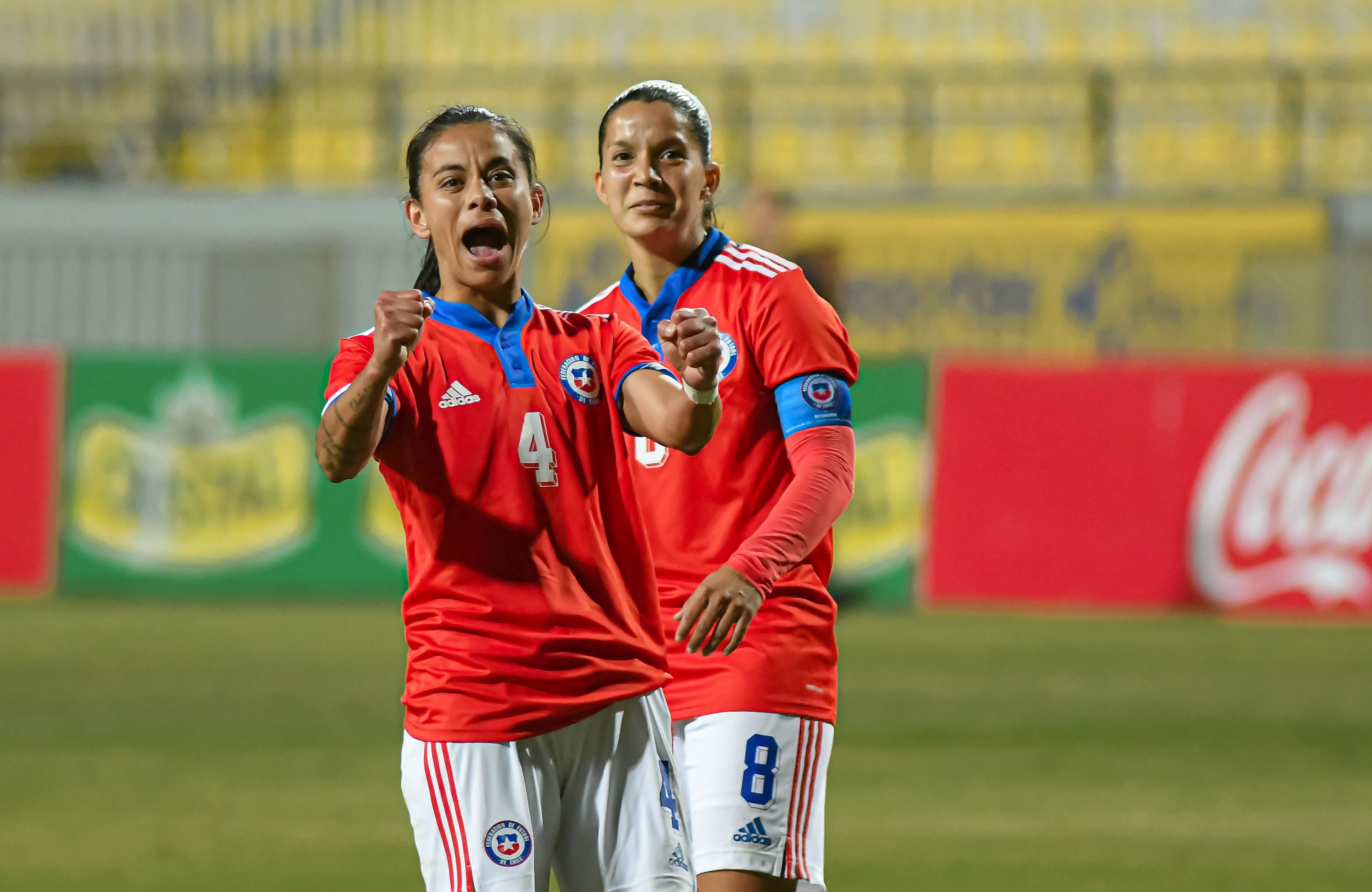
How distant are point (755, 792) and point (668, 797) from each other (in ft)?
1.73

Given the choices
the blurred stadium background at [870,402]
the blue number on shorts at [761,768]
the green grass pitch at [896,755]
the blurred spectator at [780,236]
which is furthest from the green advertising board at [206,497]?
the blue number on shorts at [761,768]

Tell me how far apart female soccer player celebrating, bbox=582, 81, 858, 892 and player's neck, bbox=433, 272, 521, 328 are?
0.55m

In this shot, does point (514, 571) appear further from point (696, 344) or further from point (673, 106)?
point (673, 106)


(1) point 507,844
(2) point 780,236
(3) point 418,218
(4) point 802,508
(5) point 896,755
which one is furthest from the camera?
(2) point 780,236

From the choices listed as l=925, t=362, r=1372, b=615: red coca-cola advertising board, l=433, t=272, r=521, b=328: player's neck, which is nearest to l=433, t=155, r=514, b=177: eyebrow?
l=433, t=272, r=521, b=328: player's neck

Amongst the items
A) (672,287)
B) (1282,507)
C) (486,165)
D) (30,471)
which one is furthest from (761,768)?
(30,471)

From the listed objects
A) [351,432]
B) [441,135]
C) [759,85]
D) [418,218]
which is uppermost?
[759,85]

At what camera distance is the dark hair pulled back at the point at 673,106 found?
3.82 meters

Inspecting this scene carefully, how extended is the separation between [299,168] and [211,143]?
2.90 feet

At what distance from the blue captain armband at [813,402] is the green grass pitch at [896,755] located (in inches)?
108

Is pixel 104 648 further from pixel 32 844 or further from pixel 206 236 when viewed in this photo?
pixel 206 236

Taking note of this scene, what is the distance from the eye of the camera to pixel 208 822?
6902mm

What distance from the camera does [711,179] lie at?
397 cm

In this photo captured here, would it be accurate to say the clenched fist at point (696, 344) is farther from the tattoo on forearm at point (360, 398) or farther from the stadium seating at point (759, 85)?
the stadium seating at point (759, 85)
